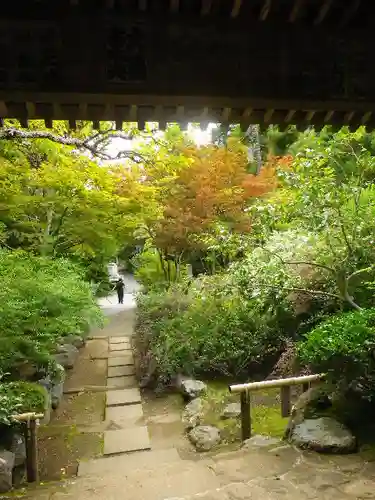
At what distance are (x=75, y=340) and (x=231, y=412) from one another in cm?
624

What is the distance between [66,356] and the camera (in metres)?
11.1

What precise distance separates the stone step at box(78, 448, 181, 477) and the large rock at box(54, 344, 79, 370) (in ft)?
15.3

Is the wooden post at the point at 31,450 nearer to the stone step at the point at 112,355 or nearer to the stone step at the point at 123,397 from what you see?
the stone step at the point at 123,397

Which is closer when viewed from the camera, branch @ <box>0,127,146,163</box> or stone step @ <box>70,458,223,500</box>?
stone step @ <box>70,458,223,500</box>

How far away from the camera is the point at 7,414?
18.5ft

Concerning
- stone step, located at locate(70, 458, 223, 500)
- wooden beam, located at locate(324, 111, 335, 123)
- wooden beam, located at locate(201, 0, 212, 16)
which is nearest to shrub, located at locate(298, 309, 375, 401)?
stone step, located at locate(70, 458, 223, 500)

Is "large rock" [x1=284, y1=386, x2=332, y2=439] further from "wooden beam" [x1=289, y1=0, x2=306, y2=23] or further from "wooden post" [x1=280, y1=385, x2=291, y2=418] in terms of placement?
"wooden beam" [x1=289, y1=0, x2=306, y2=23]

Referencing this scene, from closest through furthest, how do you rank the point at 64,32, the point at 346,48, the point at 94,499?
the point at 64,32, the point at 346,48, the point at 94,499

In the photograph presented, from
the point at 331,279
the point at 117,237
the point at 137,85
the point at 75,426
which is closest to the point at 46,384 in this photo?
the point at 75,426

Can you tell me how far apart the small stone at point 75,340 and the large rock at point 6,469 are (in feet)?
17.5

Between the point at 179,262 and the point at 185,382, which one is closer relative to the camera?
the point at 185,382

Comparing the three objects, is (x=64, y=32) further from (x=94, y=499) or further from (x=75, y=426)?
(x=75, y=426)

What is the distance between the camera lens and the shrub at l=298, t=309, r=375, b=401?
5457mm

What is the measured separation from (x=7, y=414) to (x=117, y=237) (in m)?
7.19
